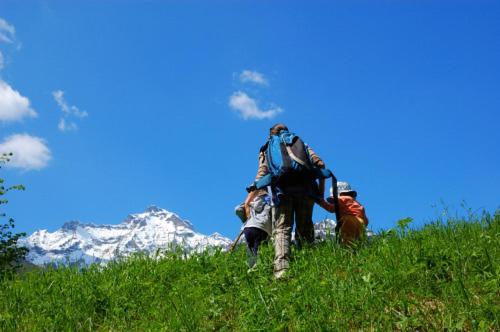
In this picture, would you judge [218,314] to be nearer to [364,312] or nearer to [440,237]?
[364,312]

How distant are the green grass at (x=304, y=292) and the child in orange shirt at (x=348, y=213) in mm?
965

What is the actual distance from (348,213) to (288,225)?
55.8 inches

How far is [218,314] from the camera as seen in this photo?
19.8 ft

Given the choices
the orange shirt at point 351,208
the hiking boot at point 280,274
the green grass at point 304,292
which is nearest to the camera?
the green grass at point 304,292

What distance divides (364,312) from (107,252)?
624cm

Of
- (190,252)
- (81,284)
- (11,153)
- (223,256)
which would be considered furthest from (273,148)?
(11,153)

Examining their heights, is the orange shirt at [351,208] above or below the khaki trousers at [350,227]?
above

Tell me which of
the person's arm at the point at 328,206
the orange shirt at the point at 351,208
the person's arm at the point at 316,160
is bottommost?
the person's arm at the point at 328,206

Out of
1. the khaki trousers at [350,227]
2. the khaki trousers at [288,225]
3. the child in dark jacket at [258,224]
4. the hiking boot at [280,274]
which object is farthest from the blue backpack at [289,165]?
the hiking boot at [280,274]

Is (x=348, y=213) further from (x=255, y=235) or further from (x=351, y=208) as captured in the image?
(x=255, y=235)

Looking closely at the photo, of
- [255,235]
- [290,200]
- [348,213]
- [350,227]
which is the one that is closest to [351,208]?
[348,213]

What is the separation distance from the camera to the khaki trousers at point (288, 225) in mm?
7906

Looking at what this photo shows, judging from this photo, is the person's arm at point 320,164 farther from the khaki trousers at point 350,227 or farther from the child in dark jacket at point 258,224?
the child in dark jacket at point 258,224

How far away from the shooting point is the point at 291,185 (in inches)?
334
